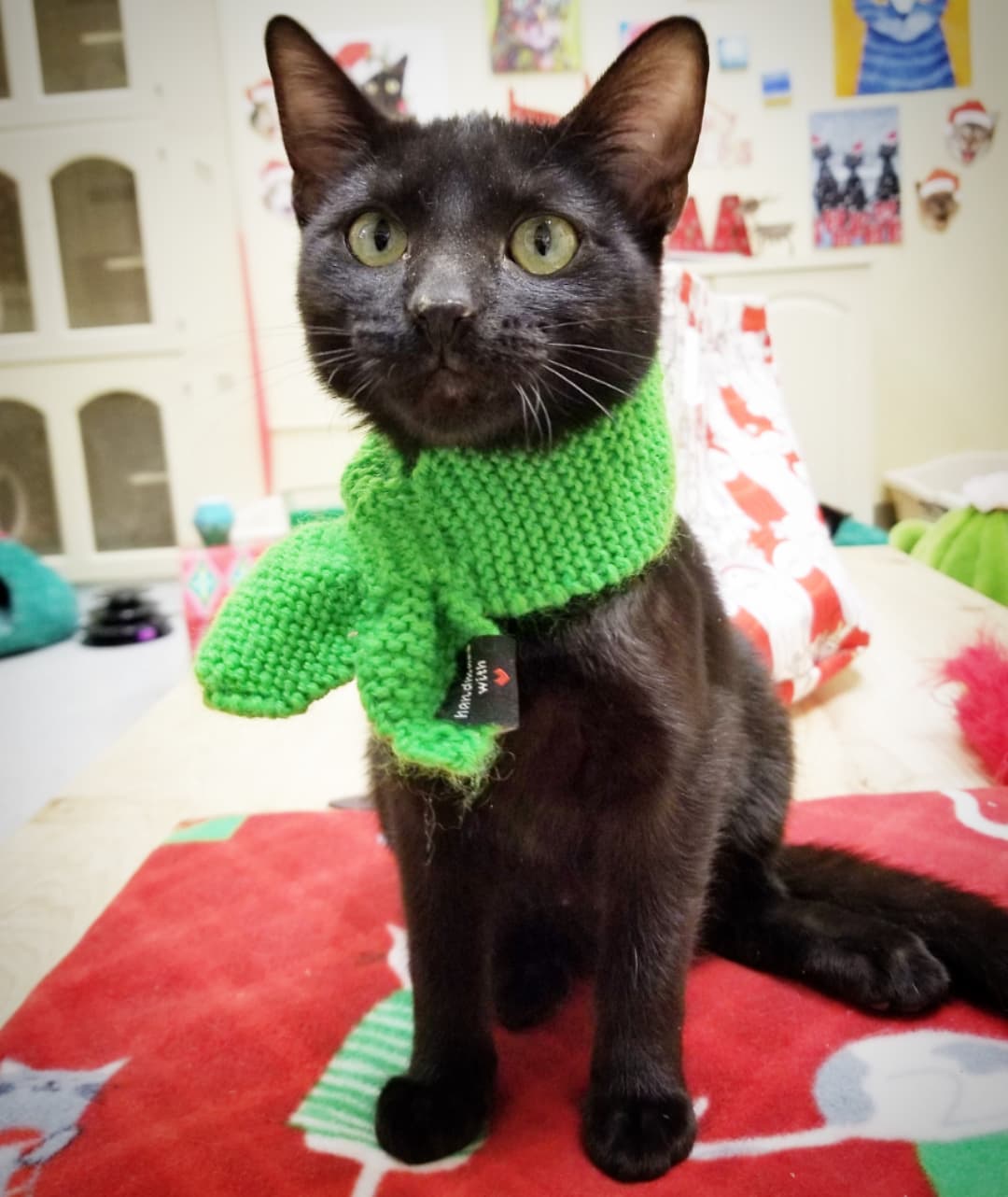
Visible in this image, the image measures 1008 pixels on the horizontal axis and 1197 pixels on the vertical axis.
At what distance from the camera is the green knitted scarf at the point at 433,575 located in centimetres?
46

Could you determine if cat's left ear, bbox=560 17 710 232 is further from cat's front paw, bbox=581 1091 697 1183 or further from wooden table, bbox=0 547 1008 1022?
wooden table, bbox=0 547 1008 1022

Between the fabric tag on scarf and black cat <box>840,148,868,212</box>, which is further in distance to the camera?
black cat <box>840,148,868,212</box>

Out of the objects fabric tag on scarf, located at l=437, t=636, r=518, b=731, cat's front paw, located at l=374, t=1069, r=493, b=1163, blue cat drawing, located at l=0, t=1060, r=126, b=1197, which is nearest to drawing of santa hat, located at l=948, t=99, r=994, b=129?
fabric tag on scarf, located at l=437, t=636, r=518, b=731

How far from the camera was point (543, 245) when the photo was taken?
47 centimetres

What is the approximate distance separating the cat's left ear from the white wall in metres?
0.11

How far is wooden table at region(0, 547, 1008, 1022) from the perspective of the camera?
2.75ft

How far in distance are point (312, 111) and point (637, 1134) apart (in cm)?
60

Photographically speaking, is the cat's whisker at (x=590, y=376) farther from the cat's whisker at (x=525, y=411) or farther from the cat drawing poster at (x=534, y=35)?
the cat drawing poster at (x=534, y=35)

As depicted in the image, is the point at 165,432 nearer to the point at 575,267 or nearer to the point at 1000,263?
the point at 575,267

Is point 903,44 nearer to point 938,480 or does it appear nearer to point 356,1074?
point 938,480

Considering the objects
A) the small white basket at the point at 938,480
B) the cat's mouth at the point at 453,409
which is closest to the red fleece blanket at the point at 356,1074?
the small white basket at the point at 938,480

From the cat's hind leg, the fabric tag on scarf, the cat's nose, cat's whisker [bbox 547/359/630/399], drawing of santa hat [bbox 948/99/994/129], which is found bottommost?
the cat's hind leg

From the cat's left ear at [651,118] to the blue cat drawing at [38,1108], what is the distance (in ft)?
2.06

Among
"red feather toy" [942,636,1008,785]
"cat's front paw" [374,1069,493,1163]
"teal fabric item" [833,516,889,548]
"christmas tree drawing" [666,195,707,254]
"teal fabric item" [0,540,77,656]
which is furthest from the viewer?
"teal fabric item" [833,516,889,548]
